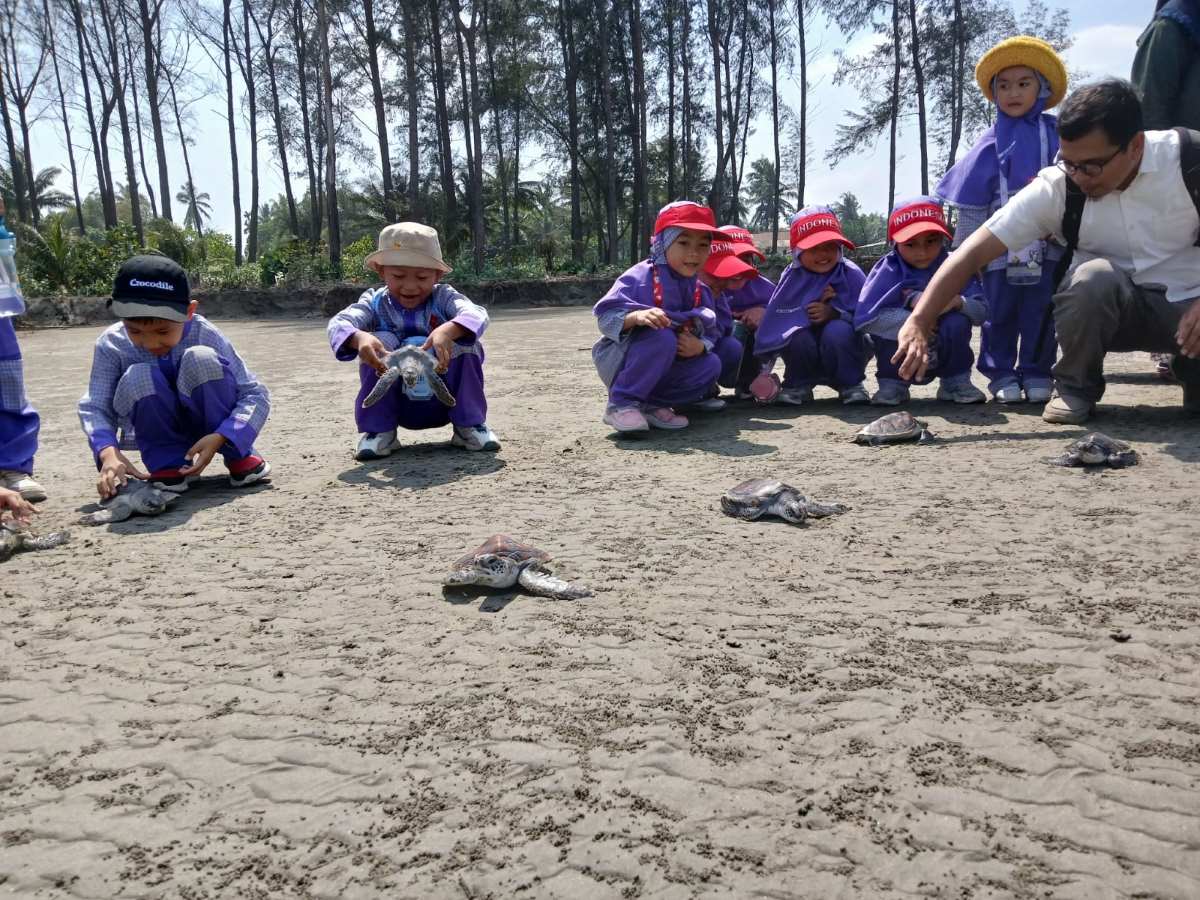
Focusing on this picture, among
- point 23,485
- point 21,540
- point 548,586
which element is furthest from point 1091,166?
point 23,485

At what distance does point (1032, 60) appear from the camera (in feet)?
16.1

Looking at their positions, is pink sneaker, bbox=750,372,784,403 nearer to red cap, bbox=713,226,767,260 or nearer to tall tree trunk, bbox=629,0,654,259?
red cap, bbox=713,226,767,260

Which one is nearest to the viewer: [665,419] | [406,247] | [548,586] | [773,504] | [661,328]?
[548,586]

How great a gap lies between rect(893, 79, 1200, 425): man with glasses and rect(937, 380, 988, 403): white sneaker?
766 millimetres

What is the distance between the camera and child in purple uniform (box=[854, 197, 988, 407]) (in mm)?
5137

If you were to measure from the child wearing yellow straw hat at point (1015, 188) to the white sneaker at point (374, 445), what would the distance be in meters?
3.36

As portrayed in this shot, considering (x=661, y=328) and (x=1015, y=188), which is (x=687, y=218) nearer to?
(x=661, y=328)

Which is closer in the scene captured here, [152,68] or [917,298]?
[917,298]

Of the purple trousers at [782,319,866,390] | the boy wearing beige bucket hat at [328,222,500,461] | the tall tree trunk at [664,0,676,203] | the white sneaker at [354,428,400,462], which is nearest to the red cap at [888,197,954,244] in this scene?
the purple trousers at [782,319,866,390]

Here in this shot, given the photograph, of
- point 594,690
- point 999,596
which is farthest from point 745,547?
point 594,690

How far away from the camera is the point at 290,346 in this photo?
12445mm

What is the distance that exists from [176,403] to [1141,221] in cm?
441

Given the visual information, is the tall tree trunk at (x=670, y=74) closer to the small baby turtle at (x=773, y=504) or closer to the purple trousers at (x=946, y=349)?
the purple trousers at (x=946, y=349)

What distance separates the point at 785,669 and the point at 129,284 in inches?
124
